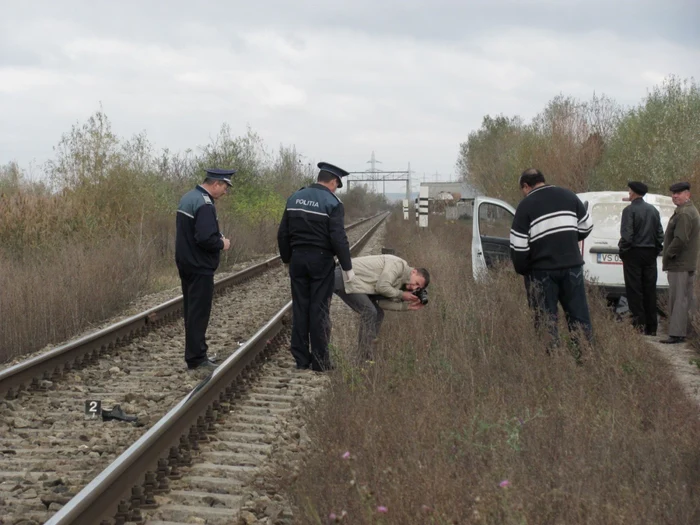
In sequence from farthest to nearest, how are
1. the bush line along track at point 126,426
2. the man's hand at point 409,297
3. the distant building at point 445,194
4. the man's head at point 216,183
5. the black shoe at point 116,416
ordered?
1. the distant building at point 445,194
2. the man's head at point 216,183
3. the man's hand at point 409,297
4. the black shoe at point 116,416
5. the bush line along track at point 126,426

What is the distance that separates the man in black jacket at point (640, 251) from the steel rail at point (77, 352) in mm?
6014

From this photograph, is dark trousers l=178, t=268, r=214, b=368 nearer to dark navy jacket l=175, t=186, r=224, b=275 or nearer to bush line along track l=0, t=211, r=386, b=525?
dark navy jacket l=175, t=186, r=224, b=275

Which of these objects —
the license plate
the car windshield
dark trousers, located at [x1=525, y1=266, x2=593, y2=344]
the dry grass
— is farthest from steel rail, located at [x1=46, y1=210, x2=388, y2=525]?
the car windshield

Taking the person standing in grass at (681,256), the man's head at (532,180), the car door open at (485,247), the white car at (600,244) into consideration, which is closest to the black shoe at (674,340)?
the person standing in grass at (681,256)

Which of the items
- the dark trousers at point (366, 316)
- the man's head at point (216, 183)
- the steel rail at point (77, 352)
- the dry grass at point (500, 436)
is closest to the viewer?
the dry grass at point (500, 436)

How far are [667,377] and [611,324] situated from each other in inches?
71.6

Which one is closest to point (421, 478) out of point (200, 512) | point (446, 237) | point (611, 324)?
point (200, 512)

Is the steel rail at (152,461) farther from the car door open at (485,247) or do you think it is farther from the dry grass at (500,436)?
the car door open at (485,247)

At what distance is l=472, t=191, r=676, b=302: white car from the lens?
12.4 metres

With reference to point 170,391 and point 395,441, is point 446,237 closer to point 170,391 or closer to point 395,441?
point 170,391

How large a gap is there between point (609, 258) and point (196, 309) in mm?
6197

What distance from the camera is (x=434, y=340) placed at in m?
8.22

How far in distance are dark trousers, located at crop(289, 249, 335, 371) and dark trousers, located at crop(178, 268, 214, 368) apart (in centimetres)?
83

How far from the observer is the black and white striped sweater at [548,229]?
7.91m
